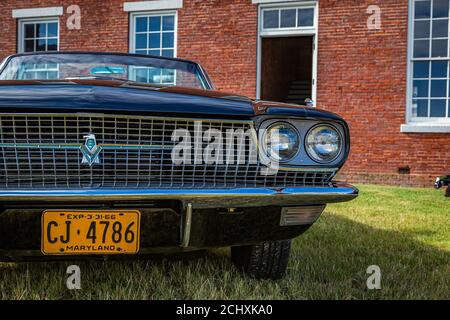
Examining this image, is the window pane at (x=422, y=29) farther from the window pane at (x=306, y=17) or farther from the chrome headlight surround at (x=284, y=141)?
the chrome headlight surround at (x=284, y=141)

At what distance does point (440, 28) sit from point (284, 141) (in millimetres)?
7496

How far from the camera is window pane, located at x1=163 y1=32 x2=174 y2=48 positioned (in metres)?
9.66

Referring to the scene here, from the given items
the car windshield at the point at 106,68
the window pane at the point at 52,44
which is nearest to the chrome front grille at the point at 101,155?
the car windshield at the point at 106,68

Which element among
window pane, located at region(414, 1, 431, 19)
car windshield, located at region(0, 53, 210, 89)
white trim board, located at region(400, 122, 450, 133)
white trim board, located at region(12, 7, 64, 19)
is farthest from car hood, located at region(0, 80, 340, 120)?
white trim board, located at region(12, 7, 64, 19)

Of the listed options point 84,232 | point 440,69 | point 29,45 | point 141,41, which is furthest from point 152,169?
point 29,45

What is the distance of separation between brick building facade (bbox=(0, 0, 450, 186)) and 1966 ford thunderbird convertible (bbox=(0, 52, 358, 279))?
22.0 feet

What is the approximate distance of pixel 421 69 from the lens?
330 inches

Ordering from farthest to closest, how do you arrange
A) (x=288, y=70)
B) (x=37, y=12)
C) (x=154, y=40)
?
(x=288, y=70)
(x=37, y=12)
(x=154, y=40)

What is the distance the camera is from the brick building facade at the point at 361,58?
8.30 meters

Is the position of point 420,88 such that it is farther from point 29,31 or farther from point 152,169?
point 29,31

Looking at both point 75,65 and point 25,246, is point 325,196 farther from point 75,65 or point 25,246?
point 75,65
